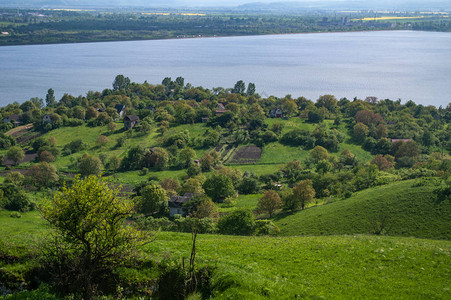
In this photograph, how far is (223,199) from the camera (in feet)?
136

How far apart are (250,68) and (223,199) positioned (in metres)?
107

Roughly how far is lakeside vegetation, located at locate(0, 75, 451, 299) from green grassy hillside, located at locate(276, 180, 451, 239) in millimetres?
126

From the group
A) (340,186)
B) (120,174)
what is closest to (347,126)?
(340,186)

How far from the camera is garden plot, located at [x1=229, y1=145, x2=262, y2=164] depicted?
56.3 m

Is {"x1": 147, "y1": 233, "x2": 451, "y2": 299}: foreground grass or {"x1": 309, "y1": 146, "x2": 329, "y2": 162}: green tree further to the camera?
{"x1": 309, "y1": 146, "x2": 329, "y2": 162}: green tree

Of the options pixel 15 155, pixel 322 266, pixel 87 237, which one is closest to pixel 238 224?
pixel 322 266

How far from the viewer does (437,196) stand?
27.4m

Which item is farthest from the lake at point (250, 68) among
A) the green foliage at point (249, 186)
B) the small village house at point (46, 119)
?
the green foliage at point (249, 186)

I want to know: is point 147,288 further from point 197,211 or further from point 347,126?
point 347,126

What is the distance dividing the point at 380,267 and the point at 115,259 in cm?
1001

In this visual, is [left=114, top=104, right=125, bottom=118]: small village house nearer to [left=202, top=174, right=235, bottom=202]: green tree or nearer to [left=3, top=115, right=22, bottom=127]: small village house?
[left=3, top=115, right=22, bottom=127]: small village house

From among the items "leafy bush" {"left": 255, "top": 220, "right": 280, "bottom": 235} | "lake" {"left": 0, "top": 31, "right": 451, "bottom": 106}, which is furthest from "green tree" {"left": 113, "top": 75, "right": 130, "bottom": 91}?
"leafy bush" {"left": 255, "top": 220, "right": 280, "bottom": 235}

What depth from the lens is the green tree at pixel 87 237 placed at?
12094mm

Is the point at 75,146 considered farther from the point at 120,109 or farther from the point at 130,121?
the point at 120,109
